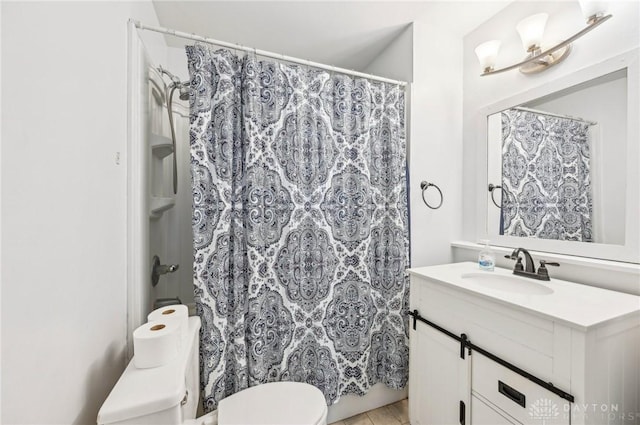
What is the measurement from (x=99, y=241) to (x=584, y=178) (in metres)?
2.06

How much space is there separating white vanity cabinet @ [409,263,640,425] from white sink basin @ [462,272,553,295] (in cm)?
1

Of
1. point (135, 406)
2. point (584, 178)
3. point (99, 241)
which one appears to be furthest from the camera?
point (584, 178)

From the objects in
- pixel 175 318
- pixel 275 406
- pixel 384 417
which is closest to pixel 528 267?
pixel 384 417

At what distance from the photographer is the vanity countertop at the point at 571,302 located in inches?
32.1

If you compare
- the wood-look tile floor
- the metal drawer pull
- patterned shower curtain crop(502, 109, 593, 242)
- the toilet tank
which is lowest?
the wood-look tile floor

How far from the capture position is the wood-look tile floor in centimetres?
153

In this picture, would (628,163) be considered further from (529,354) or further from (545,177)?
(529,354)

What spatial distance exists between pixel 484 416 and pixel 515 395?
206 millimetres

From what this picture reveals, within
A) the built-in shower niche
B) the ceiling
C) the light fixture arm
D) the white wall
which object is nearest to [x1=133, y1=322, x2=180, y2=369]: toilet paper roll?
the white wall

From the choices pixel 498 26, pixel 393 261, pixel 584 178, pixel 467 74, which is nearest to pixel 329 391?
pixel 393 261

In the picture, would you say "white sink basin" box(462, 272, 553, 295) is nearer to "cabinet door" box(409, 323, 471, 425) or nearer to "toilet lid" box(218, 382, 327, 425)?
"cabinet door" box(409, 323, 471, 425)

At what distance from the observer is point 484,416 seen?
1058 millimetres

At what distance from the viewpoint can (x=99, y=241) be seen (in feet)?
2.82

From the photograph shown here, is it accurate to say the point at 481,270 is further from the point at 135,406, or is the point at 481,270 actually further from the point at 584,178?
the point at 135,406
